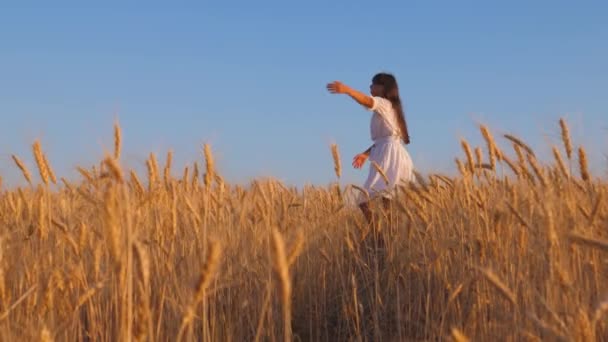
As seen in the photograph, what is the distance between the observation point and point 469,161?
2912 mm

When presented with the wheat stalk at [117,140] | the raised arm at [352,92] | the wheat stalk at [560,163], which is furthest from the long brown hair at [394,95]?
the wheat stalk at [117,140]

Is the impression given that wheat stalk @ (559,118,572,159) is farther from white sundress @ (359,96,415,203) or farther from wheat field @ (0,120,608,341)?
white sundress @ (359,96,415,203)

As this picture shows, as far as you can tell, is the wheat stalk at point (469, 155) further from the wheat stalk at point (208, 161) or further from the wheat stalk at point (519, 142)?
the wheat stalk at point (208, 161)

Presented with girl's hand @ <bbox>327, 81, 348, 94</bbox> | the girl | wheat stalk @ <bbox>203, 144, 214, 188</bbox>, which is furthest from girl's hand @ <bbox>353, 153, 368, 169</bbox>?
wheat stalk @ <bbox>203, 144, 214, 188</bbox>

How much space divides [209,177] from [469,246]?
→ 1.06m

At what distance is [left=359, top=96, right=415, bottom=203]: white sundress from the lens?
4.58 m

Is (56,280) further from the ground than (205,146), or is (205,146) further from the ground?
(205,146)

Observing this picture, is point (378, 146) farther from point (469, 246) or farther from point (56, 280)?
point (56, 280)

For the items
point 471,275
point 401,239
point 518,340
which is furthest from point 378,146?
point 518,340

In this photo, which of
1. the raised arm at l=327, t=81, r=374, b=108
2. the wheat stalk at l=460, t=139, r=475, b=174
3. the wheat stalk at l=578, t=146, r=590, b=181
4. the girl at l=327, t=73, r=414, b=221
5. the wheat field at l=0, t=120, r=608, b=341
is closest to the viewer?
the wheat field at l=0, t=120, r=608, b=341

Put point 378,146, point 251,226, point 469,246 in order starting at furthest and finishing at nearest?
1. point 378,146
2. point 251,226
3. point 469,246

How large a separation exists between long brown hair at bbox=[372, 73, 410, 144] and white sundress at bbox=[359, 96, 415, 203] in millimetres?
→ 72

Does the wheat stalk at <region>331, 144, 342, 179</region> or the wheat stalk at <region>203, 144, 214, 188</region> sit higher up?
the wheat stalk at <region>331, 144, 342, 179</region>

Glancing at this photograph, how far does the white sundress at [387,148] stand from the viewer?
4.58m
